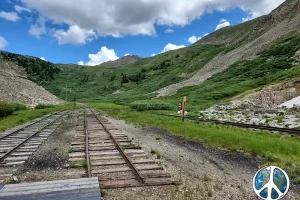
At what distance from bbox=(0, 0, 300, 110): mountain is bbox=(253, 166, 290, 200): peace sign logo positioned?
118 ft

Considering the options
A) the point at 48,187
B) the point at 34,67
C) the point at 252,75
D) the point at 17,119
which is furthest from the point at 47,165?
the point at 34,67

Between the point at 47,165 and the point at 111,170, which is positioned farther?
the point at 47,165

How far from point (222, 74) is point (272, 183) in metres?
73.7

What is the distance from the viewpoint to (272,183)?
4.89 m

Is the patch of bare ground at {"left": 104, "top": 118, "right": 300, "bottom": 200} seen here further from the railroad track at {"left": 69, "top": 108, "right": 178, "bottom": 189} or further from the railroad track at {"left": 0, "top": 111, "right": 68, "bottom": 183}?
the railroad track at {"left": 0, "top": 111, "right": 68, "bottom": 183}

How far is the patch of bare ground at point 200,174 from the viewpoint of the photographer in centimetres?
810

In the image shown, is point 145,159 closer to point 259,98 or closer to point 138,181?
point 138,181

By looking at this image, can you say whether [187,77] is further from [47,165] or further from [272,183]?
[272,183]

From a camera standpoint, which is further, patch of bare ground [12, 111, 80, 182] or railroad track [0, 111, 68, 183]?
→ railroad track [0, 111, 68, 183]

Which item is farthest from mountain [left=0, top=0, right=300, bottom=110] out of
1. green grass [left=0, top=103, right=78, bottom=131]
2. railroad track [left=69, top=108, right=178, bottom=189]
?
railroad track [left=69, top=108, right=178, bottom=189]

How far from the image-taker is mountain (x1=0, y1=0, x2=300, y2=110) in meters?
52.4

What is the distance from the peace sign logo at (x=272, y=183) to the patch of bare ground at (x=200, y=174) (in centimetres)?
321

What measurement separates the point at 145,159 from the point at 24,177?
4.73 meters

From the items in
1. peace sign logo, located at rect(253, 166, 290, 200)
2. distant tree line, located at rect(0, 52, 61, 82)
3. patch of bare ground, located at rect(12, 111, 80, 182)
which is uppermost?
A: distant tree line, located at rect(0, 52, 61, 82)
